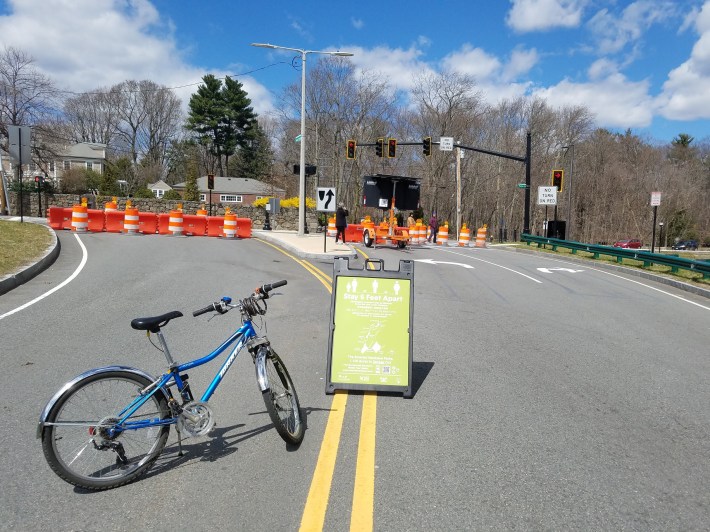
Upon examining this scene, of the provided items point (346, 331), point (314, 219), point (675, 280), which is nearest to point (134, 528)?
point (346, 331)

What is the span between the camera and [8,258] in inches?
512

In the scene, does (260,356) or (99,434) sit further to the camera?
(260,356)

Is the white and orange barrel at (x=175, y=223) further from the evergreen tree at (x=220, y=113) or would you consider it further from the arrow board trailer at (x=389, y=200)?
the evergreen tree at (x=220, y=113)

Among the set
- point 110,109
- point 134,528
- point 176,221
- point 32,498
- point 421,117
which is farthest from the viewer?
point 110,109

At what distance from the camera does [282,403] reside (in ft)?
14.4

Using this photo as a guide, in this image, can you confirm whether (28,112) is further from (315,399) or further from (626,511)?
(626,511)

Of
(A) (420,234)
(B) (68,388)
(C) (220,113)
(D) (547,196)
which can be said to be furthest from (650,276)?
(C) (220,113)

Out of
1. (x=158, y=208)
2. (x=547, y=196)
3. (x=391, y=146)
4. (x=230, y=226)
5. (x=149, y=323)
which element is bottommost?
(x=149, y=323)

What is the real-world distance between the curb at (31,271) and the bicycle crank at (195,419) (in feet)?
27.4

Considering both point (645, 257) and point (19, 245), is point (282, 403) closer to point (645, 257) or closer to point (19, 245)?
point (19, 245)

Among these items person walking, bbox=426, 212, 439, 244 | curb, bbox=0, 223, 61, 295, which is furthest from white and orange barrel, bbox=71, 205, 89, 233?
person walking, bbox=426, 212, 439, 244

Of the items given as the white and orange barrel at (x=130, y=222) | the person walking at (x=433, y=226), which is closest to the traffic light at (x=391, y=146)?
the person walking at (x=433, y=226)

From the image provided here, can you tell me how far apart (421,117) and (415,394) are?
5383cm

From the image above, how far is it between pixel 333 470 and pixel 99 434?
1587mm
